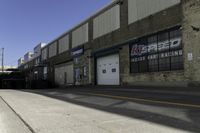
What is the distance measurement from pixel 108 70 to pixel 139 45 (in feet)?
28.8

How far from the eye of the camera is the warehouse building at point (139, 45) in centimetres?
2628

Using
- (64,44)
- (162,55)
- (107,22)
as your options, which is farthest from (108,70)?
(64,44)

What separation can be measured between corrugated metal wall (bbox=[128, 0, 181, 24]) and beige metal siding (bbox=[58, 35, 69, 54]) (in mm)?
27120

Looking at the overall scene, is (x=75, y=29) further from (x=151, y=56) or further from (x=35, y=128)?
(x=35, y=128)

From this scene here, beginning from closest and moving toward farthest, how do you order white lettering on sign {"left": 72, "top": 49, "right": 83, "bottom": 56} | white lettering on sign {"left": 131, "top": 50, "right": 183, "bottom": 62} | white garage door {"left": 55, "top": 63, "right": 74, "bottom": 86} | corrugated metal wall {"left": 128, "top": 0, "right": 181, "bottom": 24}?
white lettering on sign {"left": 131, "top": 50, "right": 183, "bottom": 62} → corrugated metal wall {"left": 128, "top": 0, "right": 181, "bottom": 24} → white lettering on sign {"left": 72, "top": 49, "right": 83, "bottom": 56} → white garage door {"left": 55, "top": 63, "right": 74, "bottom": 86}

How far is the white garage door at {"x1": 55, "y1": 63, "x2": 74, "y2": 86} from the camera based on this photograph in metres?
58.3

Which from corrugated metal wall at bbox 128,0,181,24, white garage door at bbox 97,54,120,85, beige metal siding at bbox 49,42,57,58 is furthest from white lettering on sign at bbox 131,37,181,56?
beige metal siding at bbox 49,42,57,58

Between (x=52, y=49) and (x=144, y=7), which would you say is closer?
(x=144, y=7)

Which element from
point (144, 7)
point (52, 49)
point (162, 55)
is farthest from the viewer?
point (52, 49)

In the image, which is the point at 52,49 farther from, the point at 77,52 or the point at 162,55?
the point at 162,55

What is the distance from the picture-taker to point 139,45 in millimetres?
33938

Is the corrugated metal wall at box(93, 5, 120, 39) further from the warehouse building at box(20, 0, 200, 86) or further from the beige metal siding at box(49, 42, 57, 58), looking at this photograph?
the beige metal siding at box(49, 42, 57, 58)

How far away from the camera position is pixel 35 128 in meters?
8.82

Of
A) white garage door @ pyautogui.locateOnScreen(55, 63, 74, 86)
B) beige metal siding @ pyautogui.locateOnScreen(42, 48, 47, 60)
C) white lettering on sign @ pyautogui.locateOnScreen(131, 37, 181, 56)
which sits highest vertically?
beige metal siding @ pyautogui.locateOnScreen(42, 48, 47, 60)
